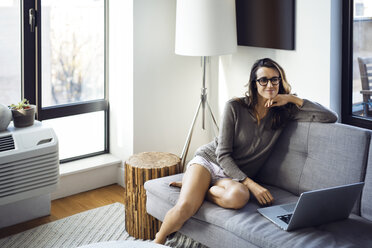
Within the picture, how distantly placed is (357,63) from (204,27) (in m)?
1.01

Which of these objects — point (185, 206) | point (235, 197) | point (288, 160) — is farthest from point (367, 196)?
point (185, 206)

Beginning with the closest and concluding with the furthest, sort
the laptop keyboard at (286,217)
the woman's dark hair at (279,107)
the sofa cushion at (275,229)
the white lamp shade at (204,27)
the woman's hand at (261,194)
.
→ the sofa cushion at (275,229), the laptop keyboard at (286,217), the woman's hand at (261,194), the woman's dark hair at (279,107), the white lamp shade at (204,27)

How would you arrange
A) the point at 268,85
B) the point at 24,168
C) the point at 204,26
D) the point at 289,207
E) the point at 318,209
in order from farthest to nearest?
1. the point at 204,26
2. the point at 24,168
3. the point at 268,85
4. the point at 289,207
5. the point at 318,209

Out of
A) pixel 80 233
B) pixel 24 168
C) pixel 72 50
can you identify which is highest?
pixel 72 50

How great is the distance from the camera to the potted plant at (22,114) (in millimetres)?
3203

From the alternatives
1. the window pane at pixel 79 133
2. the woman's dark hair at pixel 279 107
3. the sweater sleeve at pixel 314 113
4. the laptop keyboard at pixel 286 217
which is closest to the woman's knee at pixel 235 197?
the laptop keyboard at pixel 286 217

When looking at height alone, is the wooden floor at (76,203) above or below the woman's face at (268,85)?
below

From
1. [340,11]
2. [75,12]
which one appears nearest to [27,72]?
[75,12]

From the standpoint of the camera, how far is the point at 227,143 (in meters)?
2.87

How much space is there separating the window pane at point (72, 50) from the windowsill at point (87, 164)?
465mm

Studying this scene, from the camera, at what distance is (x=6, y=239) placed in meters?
3.12

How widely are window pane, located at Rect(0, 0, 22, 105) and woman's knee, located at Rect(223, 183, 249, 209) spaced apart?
1756 millimetres

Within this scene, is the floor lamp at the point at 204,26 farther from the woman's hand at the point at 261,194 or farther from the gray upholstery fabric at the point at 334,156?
the woman's hand at the point at 261,194

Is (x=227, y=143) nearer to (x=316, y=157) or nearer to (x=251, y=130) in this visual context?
(x=251, y=130)
